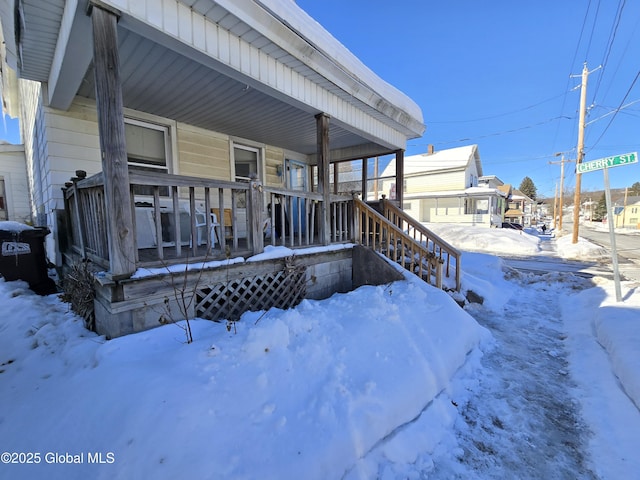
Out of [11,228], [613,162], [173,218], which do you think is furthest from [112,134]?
[613,162]

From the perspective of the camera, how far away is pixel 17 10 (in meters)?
2.69

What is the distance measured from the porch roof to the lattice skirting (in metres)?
2.45

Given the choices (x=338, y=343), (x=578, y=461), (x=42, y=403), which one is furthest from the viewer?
(x=338, y=343)

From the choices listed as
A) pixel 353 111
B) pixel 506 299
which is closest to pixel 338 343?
pixel 353 111

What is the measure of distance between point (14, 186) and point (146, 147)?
719 cm

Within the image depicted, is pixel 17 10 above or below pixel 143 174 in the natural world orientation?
above

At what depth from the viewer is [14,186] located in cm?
885

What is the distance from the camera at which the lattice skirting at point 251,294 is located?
3.12m

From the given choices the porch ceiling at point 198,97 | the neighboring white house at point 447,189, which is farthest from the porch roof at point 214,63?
the neighboring white house at point 447,189

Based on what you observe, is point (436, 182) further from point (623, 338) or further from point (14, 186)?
point (14, 186)

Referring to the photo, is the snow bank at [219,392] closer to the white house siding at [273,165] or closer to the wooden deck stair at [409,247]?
the wooden deck stair at [409,247]

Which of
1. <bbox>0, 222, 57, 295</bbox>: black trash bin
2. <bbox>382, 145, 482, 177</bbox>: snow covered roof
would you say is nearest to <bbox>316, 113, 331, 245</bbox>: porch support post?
<bbox>0, 222, 57, 295</bbox>: black trash bin

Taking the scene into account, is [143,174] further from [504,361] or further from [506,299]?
[506,299]

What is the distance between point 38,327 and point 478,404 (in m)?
4.37
